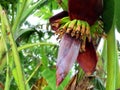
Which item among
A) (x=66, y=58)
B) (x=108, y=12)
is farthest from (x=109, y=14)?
(x=66, y=58)

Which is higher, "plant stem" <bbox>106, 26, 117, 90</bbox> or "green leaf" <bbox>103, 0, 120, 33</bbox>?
"green leaf" <bbox>103, 0, 120, 33</bbox>

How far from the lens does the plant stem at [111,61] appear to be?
0.51 m

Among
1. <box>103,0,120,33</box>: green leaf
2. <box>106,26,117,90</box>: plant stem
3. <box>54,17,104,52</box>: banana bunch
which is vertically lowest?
<box>106,26,117,90</box>: plant stem

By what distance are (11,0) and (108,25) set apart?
490 mm

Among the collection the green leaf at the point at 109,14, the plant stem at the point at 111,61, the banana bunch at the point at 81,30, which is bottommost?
the plant stem at the point at 111,61

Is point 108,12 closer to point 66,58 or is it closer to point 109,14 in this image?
point 109,14

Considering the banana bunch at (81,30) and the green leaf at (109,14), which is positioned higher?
the green leaf at (109,14)

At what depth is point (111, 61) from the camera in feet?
1.69

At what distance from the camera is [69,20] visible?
53 cm

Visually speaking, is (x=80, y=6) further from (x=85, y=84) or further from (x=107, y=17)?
(x=85, y=84)

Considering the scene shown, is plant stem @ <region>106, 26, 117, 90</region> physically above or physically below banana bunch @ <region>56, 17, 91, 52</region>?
below

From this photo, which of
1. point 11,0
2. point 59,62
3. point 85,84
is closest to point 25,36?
point 11,0

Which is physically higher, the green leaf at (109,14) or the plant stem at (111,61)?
the green leaf at (109,14)

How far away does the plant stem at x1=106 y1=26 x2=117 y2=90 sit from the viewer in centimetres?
51
